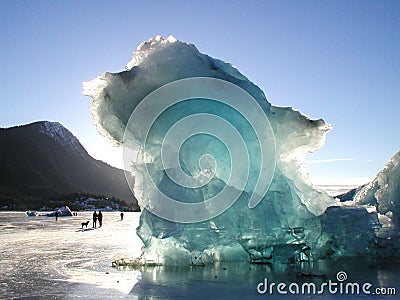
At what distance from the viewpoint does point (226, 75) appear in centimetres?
1360

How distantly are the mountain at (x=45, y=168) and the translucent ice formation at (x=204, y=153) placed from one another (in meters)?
A: 124

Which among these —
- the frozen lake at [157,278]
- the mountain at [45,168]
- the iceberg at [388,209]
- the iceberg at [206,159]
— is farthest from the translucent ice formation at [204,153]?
the mountain at [45,168]

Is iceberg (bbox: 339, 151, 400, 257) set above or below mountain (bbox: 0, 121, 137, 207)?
below

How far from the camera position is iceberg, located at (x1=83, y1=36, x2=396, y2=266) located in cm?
1277

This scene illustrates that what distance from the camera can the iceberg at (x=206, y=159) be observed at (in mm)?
12766

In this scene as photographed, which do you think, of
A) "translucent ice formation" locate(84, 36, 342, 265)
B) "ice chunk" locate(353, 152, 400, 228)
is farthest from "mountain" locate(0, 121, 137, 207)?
"ice chunk" locate(353, 152, 400, 228)

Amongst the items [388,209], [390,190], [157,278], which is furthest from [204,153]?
[388,209]

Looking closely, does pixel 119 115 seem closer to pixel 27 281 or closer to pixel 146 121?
pixel 146 121

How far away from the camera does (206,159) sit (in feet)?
46.2

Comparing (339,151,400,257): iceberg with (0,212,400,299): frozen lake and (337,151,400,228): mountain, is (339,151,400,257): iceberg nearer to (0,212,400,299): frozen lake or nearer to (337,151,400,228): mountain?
(337,151,400,228): mountain

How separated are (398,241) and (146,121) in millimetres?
9380

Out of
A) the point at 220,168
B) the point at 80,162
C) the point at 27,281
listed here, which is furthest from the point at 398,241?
the point at 80,162

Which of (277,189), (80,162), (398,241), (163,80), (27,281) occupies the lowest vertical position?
(27,281)

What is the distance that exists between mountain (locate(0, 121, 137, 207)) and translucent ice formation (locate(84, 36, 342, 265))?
123978 mm
